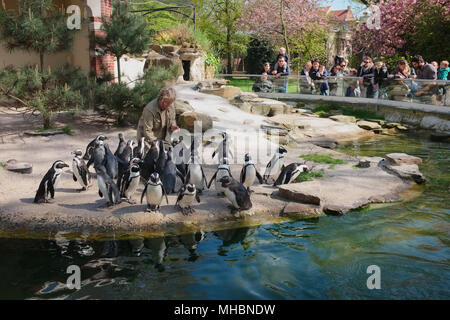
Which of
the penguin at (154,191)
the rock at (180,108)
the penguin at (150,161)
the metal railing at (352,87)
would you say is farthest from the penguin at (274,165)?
the metal railing at (352,87)

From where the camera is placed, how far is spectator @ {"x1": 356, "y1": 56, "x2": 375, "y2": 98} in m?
16.1

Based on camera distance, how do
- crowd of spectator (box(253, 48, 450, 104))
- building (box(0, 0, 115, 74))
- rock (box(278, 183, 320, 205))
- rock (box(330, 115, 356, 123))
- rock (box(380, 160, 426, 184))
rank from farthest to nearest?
1. rock (box(330, 115, 356, 123))
2. crowd of spectator (box(253, 48, 450, 104))
3. building (box(0, 0, 115, 74))
4. rock (box(380, 160, 426, 184))
5. rock (box(278, 183, 320, 205))

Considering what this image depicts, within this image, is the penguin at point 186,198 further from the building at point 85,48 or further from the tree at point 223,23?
the tree at point 223,23

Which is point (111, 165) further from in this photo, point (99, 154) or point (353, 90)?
point (353, 90)

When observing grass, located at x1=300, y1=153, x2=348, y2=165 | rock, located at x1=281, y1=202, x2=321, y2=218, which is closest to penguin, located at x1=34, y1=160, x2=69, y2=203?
rock, located at x1=281, y1=202, x2=321, y2=218

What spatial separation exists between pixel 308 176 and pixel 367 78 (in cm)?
936

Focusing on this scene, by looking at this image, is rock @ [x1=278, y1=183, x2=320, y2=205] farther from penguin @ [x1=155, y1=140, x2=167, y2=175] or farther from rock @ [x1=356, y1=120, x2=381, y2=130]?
rock @ [x1=356, y1=120, x2=381, y2=130]

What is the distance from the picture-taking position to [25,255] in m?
5.54

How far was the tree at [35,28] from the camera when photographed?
33.3 ft

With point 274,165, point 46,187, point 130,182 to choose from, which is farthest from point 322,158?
point 46,187

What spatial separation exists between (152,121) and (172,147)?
0.85 metres

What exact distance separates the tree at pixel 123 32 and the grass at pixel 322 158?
18.7 ft

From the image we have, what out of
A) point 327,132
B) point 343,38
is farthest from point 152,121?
point 343,38
